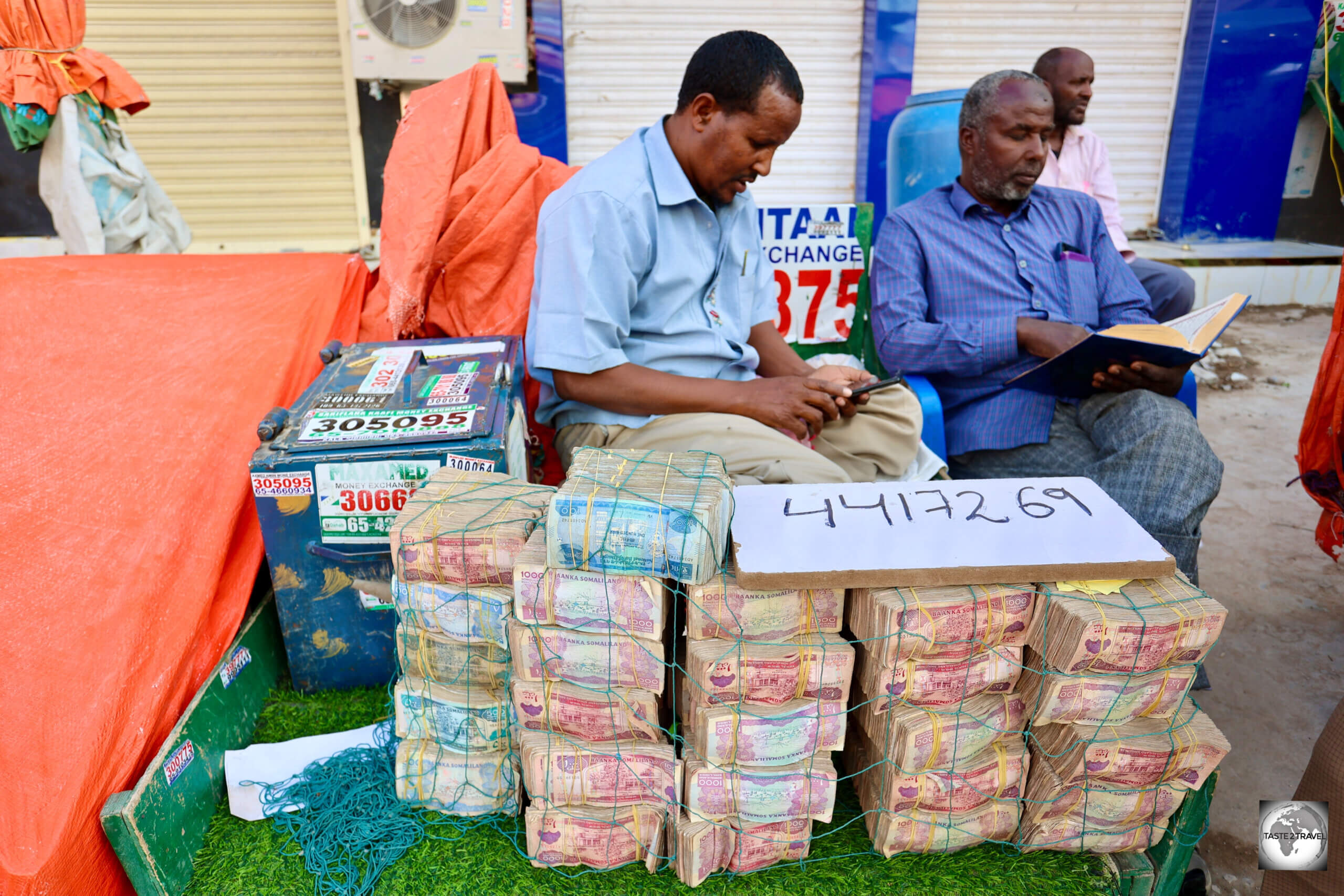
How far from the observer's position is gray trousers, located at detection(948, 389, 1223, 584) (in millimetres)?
2336

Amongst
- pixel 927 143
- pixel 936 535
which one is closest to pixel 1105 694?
pixel 936 535

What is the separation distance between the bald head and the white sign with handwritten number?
3.45 metres

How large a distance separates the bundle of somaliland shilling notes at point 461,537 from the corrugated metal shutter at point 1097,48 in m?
6.27

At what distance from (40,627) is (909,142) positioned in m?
4.25

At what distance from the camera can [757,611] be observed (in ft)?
5.14

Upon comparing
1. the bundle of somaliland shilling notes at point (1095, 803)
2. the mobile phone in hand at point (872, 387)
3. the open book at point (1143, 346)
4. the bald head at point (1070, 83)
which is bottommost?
the bundle of somaliland shilling notes at point (1095, 803)

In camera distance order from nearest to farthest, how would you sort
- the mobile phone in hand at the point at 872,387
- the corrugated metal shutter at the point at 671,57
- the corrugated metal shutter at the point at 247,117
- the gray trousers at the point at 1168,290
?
the mobile phone in hand at the point at 872,387 → the gray trousers at the point at 1168,290 → the corrugated metal shutter at the point at 247,117 → the corrugated metal shutter at the point at 671,57

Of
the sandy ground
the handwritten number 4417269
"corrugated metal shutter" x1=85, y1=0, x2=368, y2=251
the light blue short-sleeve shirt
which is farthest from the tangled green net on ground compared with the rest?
"corrugated metal shutter" x1=85, y1=0, x2=368, y2=251

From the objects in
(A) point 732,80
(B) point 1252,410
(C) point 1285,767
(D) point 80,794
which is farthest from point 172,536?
(B) point 1252,410

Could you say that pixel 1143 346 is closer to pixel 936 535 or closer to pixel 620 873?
pixel 936 535

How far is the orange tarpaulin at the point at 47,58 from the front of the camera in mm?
3686

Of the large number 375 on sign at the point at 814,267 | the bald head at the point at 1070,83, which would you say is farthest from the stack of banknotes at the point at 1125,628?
the bald head at the point at 1070,83

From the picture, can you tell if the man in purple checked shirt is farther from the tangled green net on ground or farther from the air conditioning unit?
the air conditioning unit

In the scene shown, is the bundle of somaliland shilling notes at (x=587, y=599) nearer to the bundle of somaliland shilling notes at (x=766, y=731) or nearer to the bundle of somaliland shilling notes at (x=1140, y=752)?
the bundle of somaliland shilling notes at (x=766, y=731)
